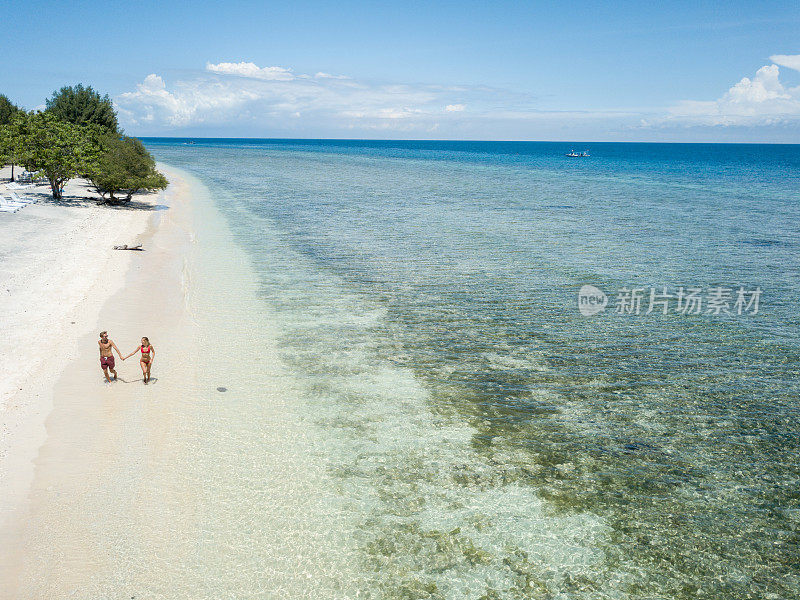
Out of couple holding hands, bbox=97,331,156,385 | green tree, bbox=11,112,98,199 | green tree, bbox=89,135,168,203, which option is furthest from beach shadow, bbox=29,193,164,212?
couple holding hands, bbox=97,331,156,385

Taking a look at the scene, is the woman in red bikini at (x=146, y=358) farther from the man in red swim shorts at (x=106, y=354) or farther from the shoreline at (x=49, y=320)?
the shoreline at (x=49, y=320)

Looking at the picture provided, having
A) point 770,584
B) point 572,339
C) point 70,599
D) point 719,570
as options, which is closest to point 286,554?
point 70,599

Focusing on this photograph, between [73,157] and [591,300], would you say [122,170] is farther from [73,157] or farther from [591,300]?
[591,300]

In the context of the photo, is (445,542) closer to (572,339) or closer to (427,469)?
(427,469)

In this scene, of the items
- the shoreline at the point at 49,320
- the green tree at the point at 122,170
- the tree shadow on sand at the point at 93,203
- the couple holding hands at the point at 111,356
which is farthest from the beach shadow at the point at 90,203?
the couple holding hands at the point at 111,356

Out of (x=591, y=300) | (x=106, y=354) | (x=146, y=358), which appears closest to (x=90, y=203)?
Answer: (x=106, y=354)

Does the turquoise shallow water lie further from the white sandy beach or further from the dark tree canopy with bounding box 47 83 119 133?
the dark tree canopy with bounding box 47 83 119 133

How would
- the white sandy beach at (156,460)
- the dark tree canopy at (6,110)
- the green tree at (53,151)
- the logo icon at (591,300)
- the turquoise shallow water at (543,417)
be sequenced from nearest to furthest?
the white sandy beach at (156,460)
the turquoise shallow water at (543,417)
the logo icon at (591,300)
the green tree at (53,151)
the dark tree canopy at (6,110)
